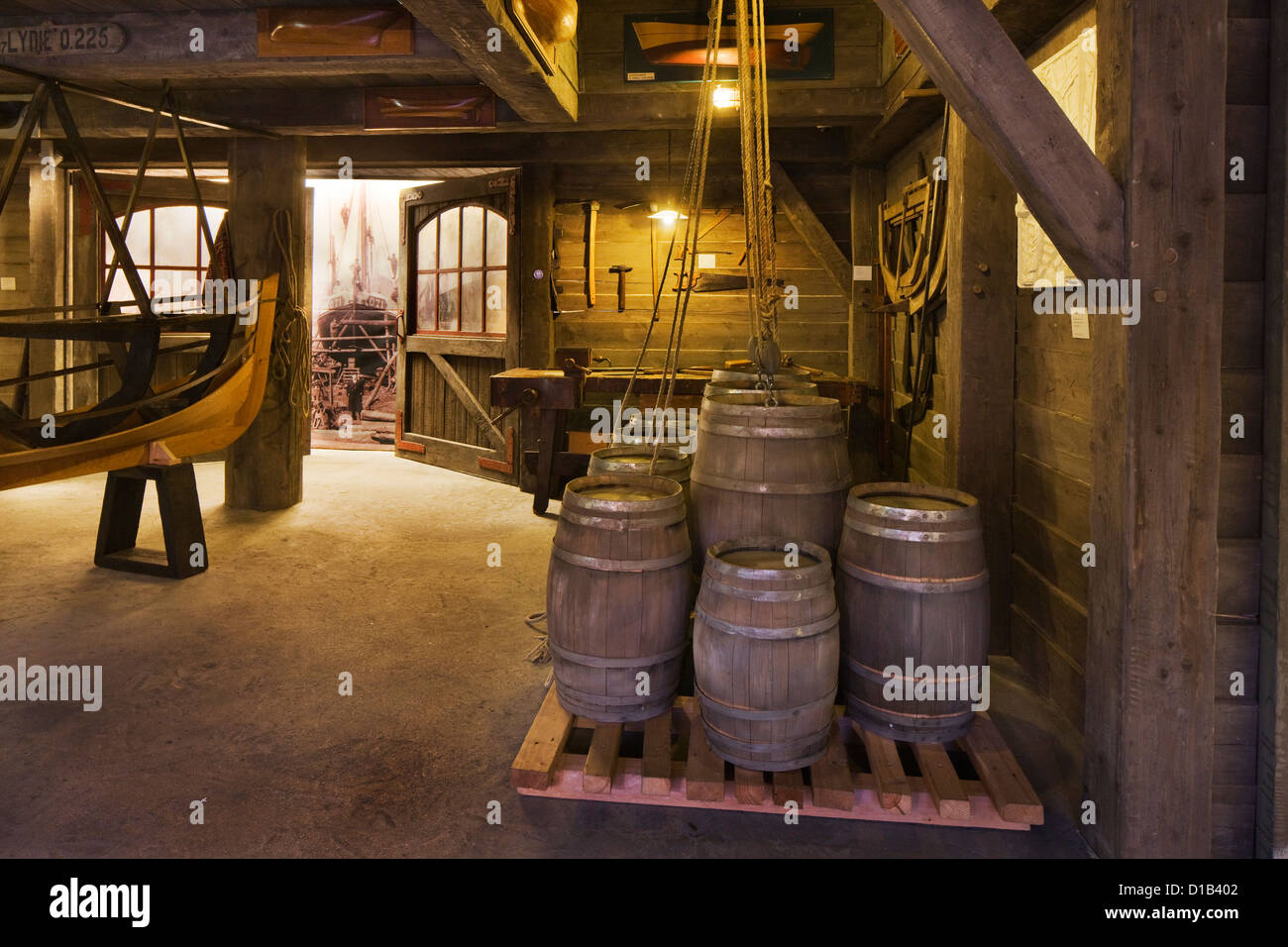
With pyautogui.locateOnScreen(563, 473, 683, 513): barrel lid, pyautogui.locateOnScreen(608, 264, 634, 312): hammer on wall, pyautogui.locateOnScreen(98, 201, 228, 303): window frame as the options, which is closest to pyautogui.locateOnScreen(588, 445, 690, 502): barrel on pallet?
pyautogui.locateOnScreen(563, 473, 683, 513): barrel lid

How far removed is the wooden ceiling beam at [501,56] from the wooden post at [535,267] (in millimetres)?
1282

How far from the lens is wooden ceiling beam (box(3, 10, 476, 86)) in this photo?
4.43 m

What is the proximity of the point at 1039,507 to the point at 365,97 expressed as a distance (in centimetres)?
450

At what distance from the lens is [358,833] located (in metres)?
2.25

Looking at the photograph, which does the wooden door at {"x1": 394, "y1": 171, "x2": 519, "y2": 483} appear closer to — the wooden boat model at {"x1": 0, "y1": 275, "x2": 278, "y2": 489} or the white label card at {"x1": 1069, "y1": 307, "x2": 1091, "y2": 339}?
the wooden boat model at {"x1": 0, "y1": 275, "x2": 278, "y2": 489}

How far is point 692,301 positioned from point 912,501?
4.20m

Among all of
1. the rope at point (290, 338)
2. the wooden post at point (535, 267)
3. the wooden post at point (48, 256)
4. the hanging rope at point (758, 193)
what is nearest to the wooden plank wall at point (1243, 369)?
the hanging rope at point (758, 193)

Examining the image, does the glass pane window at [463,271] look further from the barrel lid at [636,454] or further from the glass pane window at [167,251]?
the barrel lid at [636,454]

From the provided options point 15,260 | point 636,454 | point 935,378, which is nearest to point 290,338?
point 636,454

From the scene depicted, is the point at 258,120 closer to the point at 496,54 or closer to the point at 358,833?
the point at 496,54

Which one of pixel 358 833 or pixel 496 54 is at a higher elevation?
pixel 496 54

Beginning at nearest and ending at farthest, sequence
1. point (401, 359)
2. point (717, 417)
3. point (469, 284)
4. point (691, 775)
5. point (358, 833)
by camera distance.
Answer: point (358, 833) → point (691, 775) → point (717, 417) → point (469, 284) → point (401, 359)
